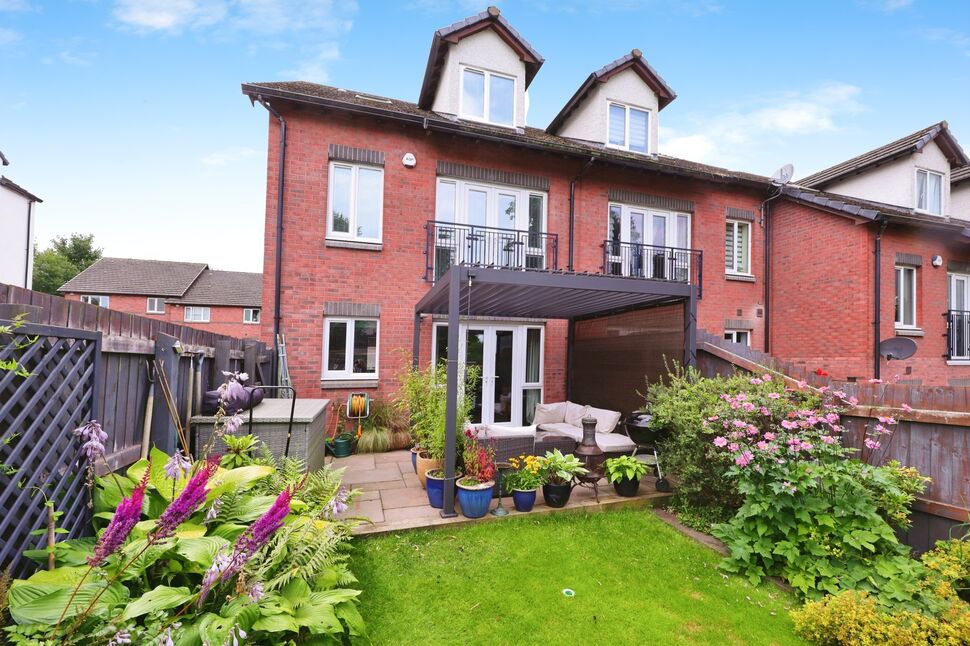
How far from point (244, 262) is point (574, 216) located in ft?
154

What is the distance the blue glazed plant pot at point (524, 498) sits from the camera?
4.32m

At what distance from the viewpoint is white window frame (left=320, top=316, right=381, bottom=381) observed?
24.5 feet

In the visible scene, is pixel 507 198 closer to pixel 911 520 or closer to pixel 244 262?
pixel 911 520

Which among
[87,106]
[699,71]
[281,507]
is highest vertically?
[699,71]

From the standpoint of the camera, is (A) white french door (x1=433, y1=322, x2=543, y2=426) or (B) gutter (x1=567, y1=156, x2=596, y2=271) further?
(B) gutter (x1=567, y1=156, x2=596, y2=271)

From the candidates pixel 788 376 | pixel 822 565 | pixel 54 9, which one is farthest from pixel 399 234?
pixel 822 565

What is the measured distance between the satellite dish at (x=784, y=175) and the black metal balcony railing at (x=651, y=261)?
296cm

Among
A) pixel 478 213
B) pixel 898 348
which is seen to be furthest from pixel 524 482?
pixel 898 348

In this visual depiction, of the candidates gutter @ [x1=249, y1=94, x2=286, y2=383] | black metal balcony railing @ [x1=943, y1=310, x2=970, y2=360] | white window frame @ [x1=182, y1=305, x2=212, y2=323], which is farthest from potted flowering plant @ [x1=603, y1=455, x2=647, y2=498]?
white window frame @ [x1=182, y1=305, x2=212, y2=323]

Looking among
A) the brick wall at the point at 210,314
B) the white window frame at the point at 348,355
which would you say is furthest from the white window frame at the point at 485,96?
the brick wall at the point at 210,314

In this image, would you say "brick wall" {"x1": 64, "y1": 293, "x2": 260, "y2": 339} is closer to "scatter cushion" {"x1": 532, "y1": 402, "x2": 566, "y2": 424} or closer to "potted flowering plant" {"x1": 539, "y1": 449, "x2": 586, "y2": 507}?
"scatter cushion" {"x1": 532, "y1": 402, "x2": 566, "y2": 424}

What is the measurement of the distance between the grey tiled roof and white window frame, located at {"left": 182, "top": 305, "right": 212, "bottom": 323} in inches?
1366

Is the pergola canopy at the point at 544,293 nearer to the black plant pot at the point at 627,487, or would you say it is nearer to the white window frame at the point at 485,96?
the black plant pot at the point at 627,487

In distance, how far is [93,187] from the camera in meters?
14.8
